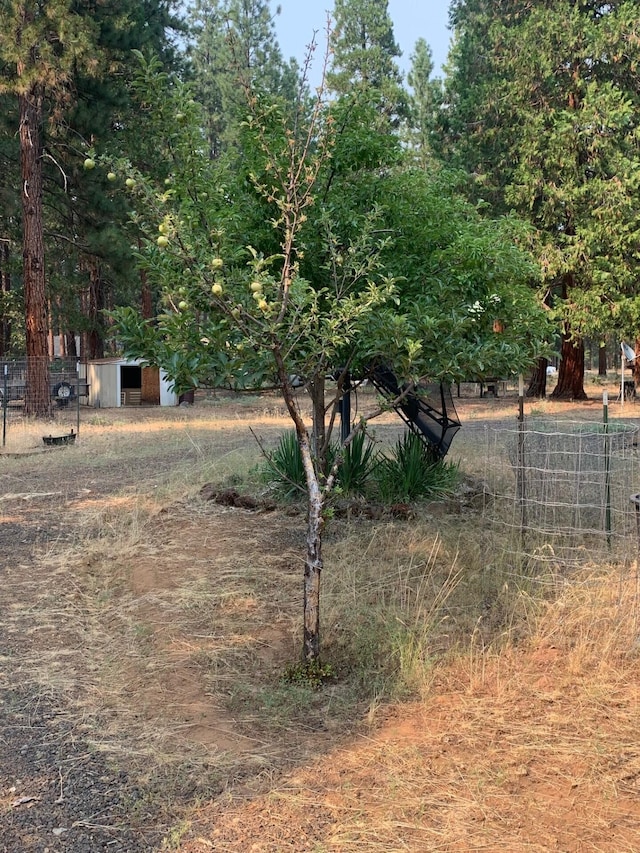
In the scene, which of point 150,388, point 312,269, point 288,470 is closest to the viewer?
point 312,269

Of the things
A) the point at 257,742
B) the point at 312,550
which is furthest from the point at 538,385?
the point at 257,742

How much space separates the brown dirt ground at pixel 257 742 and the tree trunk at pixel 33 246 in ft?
39.8

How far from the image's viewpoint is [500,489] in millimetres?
7379

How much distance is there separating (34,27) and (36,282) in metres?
4.98

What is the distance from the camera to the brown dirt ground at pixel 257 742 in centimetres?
239

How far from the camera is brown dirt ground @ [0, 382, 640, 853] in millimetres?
2387

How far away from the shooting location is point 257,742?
9.87 ft

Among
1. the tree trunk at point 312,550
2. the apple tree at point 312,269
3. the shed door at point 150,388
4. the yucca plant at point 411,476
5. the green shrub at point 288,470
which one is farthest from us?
the shed door at point 150,388

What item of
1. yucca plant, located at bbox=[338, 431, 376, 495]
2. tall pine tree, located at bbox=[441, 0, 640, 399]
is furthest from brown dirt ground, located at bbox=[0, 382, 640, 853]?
tall pine tree, located at bbox=[441, 0, 640, 399]

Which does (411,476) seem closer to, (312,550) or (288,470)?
(288,470)

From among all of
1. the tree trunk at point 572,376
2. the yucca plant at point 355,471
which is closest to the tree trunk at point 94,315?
the tree trunk at point 572,376

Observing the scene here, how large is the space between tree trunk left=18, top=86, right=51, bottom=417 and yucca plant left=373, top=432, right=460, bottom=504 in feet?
36.4

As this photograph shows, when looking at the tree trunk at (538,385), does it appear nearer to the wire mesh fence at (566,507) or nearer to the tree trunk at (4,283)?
the wire mesh fence at (566,507)

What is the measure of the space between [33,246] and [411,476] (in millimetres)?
12555
